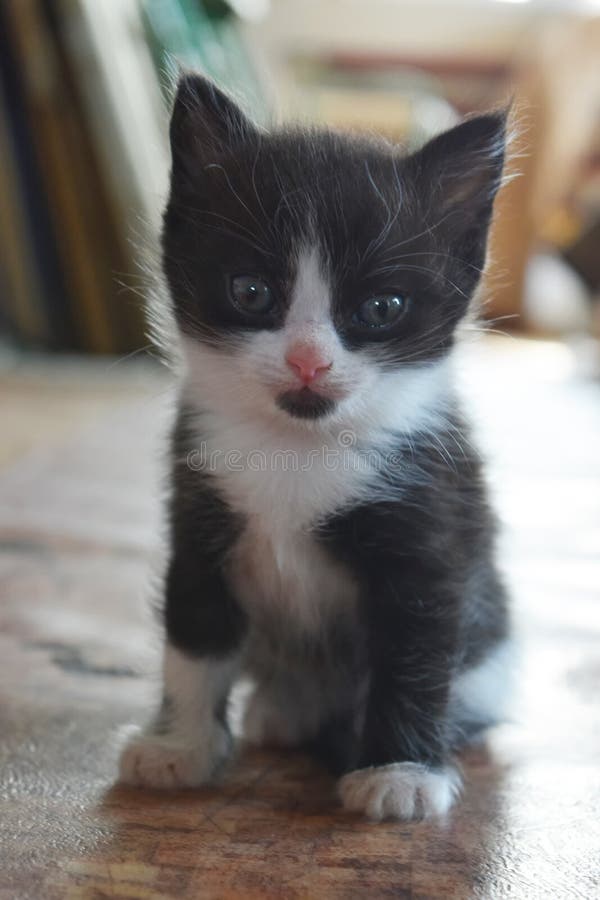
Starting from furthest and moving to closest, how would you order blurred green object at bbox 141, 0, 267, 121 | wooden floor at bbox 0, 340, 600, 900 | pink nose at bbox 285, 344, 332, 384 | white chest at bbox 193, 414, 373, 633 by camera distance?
blurred green object at bbox 141, 0, 267, 121
white chest at bbox 193, 414, 373, 633
pink nose at bbox 285, 344, 332, 384
wooden floor at bbox 0, 340, 600, 900

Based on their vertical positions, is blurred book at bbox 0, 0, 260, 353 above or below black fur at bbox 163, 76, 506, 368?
below

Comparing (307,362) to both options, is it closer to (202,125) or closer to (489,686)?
(202,125)

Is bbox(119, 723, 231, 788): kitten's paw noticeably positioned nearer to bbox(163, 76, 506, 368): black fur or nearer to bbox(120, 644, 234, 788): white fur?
bbox(120, 644, 234, 788): white fur

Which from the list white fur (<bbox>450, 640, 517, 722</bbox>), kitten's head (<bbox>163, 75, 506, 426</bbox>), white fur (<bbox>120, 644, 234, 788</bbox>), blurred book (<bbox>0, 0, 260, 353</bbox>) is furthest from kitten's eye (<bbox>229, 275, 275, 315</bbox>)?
blurred book (<bbox>0, 0, 260, 353</bbox>)

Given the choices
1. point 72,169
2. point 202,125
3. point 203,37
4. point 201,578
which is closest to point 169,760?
point 201,578

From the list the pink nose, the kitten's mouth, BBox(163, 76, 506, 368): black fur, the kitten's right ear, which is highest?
the kitten's right ear

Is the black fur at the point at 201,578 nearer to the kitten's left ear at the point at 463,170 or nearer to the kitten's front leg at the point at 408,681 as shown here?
the kitten's front leg at the point at 408,681

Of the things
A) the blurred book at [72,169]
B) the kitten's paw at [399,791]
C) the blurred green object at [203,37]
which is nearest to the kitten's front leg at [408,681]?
the kitten's paw at [399,791]
